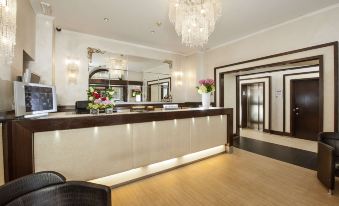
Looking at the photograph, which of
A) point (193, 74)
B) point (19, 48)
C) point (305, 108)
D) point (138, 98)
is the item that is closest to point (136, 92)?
point (138, 98)

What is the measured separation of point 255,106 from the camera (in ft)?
24.6

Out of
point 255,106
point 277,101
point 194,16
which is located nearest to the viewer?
point 194,16

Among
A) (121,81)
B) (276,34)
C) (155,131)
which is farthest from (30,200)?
(276,34)

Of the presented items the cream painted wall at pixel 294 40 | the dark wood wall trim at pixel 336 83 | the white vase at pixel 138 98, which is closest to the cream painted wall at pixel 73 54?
the white vase at pixel 138 98

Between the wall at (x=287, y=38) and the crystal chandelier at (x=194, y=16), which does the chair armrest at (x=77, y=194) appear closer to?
the crystal chandelier at (x=194, y=16)

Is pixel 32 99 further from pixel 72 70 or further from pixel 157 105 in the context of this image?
pixel 157 105

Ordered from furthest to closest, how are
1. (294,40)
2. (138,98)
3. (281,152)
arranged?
1. (138,98)
2. (281,152)
3. (294,40)

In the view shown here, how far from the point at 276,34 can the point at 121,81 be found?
4593mm

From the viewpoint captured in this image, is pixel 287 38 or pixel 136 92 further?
pixel 136 92

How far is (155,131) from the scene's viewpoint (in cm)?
297

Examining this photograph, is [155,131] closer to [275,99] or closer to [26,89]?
[26,89]

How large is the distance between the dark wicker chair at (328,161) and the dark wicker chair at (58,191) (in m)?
2.91

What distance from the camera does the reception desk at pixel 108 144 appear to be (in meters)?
1.89

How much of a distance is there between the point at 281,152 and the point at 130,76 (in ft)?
16.2
